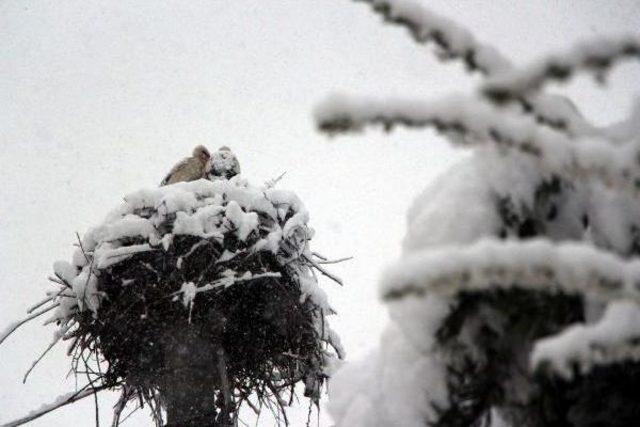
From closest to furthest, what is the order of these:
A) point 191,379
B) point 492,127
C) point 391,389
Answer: point 492,127
point 391,389
point 191,379

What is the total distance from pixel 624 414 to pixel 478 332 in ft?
0.82

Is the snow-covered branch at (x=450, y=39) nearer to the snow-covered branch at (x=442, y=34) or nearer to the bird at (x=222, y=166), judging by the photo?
the snow-covered branch at (x=442, y=34)

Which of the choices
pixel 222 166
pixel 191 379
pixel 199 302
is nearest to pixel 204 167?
pixel 222 166

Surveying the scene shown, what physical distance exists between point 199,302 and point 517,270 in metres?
2.65

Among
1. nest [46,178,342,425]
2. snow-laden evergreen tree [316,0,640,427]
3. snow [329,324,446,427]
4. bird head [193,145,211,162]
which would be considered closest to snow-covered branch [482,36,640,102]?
snow-laden evergreen tree [316,0,640,427]

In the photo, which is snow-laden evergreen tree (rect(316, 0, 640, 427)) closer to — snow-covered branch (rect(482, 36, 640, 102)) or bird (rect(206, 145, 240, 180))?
snow-covered branch (rect(482, 36, 640, 102))

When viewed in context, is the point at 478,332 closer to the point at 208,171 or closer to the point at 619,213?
the point at 619,213

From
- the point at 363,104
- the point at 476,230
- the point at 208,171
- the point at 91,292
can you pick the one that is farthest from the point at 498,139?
the point at 208,171

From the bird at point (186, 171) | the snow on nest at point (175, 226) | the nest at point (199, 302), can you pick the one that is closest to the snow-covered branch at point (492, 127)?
the nest at point (199, 302)

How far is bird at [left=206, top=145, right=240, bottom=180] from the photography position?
4.10 metres

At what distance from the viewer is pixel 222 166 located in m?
4.11

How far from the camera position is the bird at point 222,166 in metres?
4.10

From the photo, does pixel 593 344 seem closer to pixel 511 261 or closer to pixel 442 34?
pixel 511 261

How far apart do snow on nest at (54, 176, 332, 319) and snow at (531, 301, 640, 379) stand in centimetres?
265
